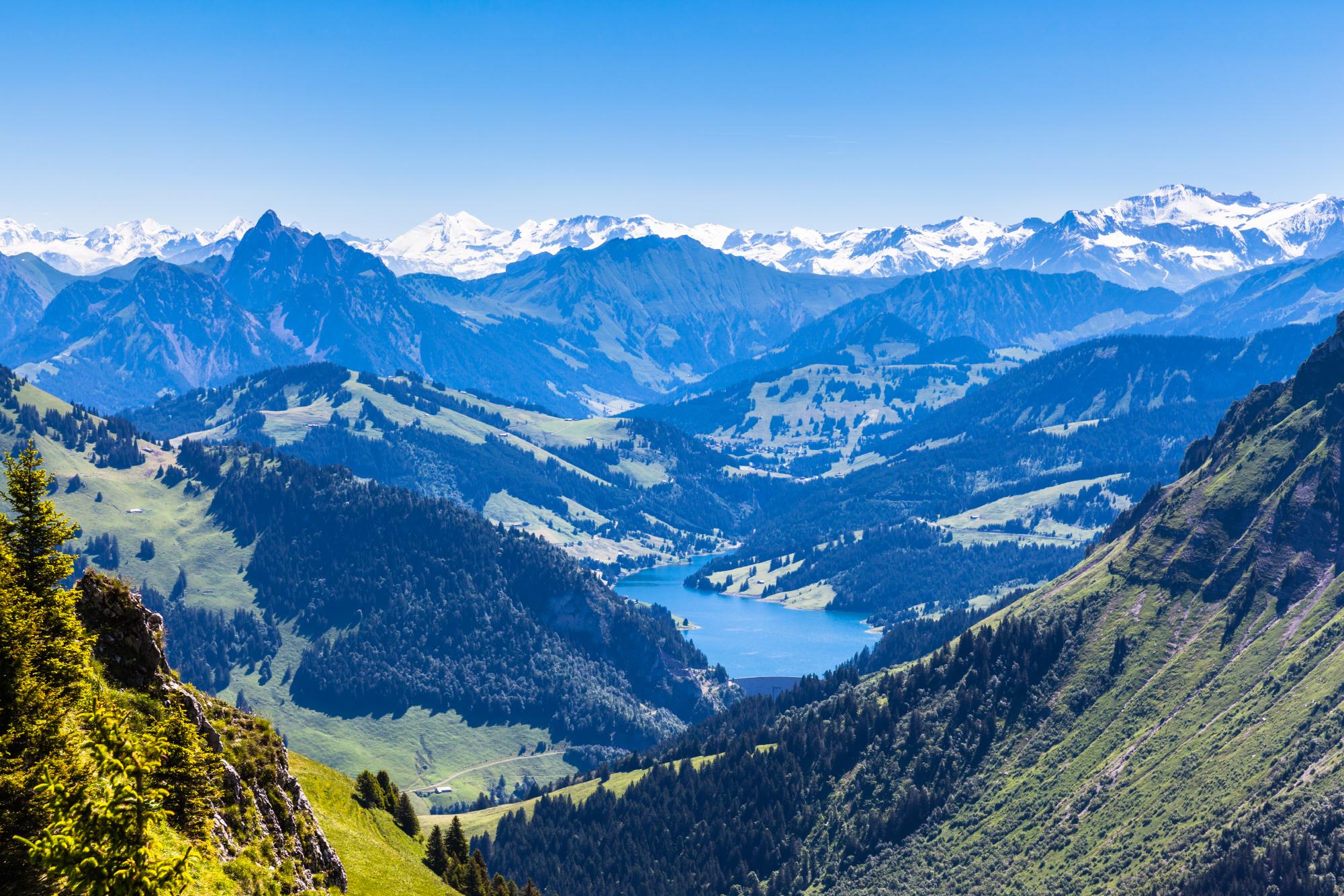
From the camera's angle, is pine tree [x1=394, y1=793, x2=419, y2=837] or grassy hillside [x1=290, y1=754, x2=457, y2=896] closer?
grassy hillside [x1=290, y1=754, x2=457, y2=896]

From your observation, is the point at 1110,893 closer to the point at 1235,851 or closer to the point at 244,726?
the point at 1235,851

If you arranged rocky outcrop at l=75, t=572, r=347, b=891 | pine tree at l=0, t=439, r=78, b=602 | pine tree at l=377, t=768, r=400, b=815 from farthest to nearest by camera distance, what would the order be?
pine tree at l=377, t=768, r=400, b=815
rocky outcrop at l=75, t=572, r=347, b=891
pine tree at l=0, t=439, r=78, b=602

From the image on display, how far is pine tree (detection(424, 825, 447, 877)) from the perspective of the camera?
102000mm

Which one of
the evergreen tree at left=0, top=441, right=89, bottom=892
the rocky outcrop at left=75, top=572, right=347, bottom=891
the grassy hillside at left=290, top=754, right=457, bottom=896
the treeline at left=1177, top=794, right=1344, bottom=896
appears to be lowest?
the treeline at left=1177, top=794, right=1344, bottom=896

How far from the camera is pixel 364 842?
85.9 metres

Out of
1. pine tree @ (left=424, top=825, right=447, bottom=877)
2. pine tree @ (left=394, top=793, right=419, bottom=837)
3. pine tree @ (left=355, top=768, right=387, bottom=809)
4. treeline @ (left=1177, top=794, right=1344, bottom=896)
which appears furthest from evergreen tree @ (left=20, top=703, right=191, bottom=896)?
treeline @ (left=1177, top=794, right=1344, bottom=896)

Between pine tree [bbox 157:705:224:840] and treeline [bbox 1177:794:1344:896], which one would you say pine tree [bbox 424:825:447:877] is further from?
treeline [bbox 1177:794:1344:896]

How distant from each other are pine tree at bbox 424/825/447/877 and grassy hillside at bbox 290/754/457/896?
0.93m

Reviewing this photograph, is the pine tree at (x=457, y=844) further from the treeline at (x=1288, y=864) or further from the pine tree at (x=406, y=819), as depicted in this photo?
the treeline at (x=1288, y=864)

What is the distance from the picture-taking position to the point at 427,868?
3799 inches

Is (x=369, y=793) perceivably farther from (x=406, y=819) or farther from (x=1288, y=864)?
(x=1288, y=864)

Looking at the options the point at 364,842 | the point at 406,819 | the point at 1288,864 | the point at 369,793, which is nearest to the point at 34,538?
the point at 364,842

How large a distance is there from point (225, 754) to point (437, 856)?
49.6 m

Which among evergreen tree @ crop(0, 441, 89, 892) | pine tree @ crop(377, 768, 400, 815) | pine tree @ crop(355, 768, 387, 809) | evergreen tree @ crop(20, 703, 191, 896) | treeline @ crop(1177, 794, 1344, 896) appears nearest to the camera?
evergreen tree @ crop(20, 703, 191, 896)
